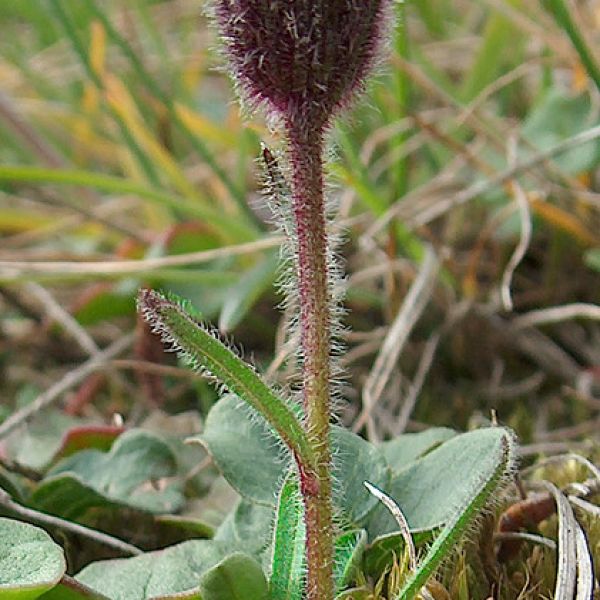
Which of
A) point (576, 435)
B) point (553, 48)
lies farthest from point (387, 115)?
point (576, 435)

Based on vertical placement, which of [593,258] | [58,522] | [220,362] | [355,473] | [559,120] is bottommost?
[58,522]

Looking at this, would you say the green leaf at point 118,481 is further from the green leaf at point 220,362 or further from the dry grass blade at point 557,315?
the dry grass blade at point 557,315

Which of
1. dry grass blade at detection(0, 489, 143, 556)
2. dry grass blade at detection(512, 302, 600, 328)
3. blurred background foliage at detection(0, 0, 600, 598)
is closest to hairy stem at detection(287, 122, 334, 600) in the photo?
dry grass blade at detection(0, 489, 143, 556)

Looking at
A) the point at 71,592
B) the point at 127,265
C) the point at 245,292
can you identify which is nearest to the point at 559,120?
the point at 245,292

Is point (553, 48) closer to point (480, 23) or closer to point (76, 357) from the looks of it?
point (480, 23)

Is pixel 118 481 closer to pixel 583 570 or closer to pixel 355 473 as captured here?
pixel 355 473

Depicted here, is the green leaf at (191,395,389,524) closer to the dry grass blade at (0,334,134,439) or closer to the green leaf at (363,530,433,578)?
the green leaf at (363,530,433,578)
